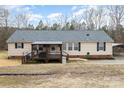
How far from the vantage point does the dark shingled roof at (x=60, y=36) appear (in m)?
27.5

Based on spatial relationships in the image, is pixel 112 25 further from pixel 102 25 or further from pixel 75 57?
pixel 75 57

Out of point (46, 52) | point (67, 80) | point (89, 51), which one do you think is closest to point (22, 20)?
point (89, 51)

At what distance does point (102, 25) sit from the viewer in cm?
4156

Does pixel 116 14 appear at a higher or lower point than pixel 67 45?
higher

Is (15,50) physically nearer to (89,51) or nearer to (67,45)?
(67,45)

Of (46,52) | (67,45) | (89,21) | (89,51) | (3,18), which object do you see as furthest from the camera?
(89,21)

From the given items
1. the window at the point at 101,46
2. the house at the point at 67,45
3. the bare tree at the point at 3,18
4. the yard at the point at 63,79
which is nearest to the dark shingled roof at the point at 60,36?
the house at the point at 67,45

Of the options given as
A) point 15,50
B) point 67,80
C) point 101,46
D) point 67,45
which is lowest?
point 67,80

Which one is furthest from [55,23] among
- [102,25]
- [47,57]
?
[47,57]

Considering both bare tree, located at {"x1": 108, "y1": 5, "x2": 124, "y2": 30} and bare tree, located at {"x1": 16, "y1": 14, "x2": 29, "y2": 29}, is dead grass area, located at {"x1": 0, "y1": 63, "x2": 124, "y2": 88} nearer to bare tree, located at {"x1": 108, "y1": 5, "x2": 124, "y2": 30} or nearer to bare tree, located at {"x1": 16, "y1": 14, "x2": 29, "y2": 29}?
bare tree, located at {"x1": 16, "y1": 14, "x2": 29, "y2": 29}

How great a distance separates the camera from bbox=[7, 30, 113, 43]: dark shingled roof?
90.2 ft

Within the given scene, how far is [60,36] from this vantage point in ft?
93.7

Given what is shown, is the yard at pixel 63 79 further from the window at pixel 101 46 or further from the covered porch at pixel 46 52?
the window at pixel 101 46
